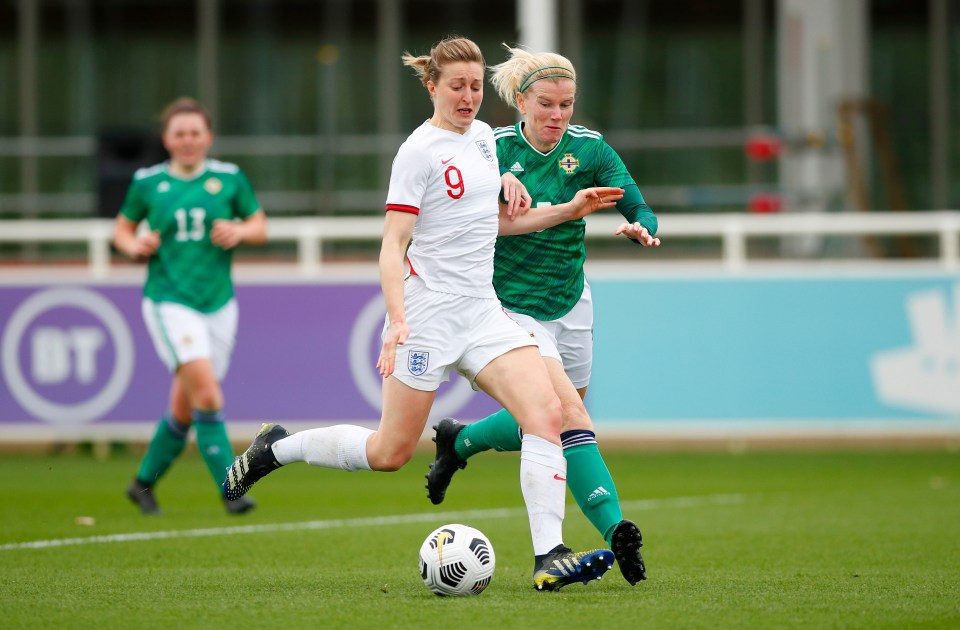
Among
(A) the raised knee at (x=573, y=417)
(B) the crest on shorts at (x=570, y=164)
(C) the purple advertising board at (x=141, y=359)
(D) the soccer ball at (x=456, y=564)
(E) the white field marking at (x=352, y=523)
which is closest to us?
(D) the soccer ball at (x=456, y=564)

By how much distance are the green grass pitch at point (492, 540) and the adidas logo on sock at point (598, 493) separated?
36 cm

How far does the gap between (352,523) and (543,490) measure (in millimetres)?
3027

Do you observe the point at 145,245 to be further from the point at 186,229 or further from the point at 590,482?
the point at 590,482

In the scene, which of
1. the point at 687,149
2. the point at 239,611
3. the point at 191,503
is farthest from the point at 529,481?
the point at 687,149

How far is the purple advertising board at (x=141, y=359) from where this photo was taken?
1280 cm

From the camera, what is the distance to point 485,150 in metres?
6.17

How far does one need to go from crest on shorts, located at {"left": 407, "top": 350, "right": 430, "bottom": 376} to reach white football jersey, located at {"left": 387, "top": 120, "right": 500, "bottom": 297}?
26 cm

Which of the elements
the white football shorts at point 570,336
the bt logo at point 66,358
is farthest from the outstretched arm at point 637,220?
the bt logo at point 66,358

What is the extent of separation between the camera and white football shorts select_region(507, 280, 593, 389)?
641 centimetres

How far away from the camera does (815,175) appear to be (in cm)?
2072

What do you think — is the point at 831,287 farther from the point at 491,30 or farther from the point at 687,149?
the point at 491,30

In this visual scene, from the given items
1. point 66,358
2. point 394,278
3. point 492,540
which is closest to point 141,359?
point 66,358

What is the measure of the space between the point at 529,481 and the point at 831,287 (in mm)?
7421

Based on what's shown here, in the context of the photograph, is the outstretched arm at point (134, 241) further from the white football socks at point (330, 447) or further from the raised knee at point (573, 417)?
the raised knee at point (573, 417)
